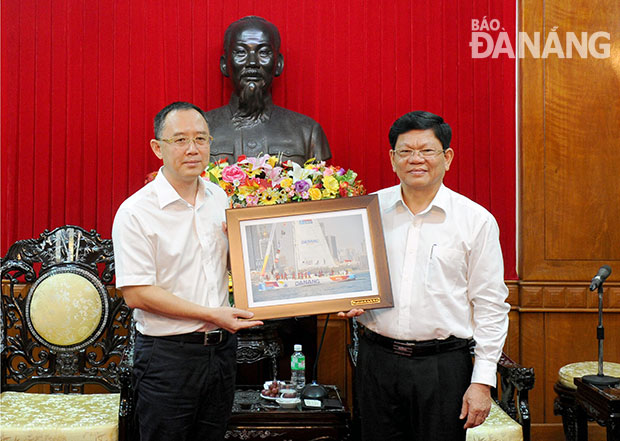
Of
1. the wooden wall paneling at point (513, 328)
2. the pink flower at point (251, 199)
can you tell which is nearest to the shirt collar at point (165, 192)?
the pink flower at point (251, 199)

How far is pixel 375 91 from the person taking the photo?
11.4 ft

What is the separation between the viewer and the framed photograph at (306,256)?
183 cm

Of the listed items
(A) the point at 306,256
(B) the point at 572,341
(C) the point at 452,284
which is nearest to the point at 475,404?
(C) the point at 452,284

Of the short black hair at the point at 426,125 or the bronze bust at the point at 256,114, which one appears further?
the bronze bust at the point at 256,114

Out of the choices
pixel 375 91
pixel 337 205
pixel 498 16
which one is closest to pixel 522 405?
pixel 337 205

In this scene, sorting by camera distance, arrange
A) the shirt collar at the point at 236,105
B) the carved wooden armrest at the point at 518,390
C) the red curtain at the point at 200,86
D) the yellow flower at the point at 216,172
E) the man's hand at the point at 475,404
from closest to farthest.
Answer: the man's hand at the point at 475,404 → the carved wooden armrest at the point at 518,390 → the yellow flower at the point at 216,172 → the shirt collar at the point at 236,105 → the red curtain at the point at 200,86

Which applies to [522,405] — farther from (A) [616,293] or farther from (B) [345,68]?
(B) [345,68]

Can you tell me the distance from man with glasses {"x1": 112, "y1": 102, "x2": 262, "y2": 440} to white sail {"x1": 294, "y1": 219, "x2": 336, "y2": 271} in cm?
25

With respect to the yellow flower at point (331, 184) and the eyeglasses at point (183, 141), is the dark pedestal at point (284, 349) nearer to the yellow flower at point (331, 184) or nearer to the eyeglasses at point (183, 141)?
the yellow flower at point (331, 184)

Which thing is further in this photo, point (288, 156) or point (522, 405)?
point (288, 156)

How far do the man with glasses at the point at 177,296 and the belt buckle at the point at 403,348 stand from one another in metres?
0.41

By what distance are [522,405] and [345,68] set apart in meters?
2.05

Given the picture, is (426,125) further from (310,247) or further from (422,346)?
(422,346)

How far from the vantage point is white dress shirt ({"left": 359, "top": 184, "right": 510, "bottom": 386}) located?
67.6 inches
